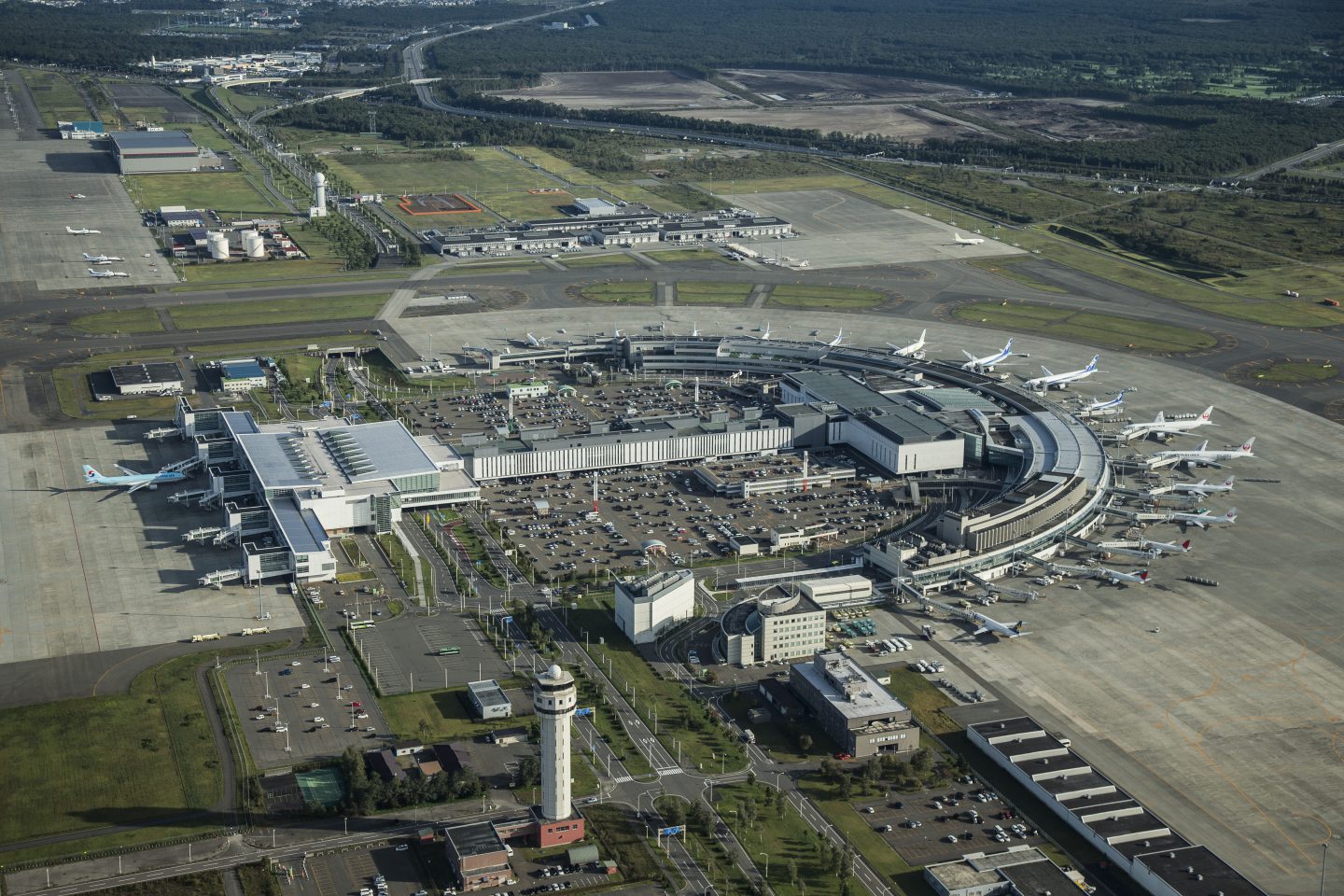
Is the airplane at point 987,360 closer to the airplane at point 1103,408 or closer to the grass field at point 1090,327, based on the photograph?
the grass field at point 1090,327

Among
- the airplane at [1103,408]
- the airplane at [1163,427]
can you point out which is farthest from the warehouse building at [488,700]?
the airplane at [1103,408]

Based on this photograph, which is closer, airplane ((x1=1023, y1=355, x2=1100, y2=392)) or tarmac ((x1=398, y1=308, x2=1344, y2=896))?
tarmac ((x1=398, y1=308, x2=1344, y2=896))

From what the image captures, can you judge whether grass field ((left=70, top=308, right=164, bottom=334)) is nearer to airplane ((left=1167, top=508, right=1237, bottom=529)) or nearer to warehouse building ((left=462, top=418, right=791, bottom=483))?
warehouse building ((left=462, top=418, right=791, bottom=483))

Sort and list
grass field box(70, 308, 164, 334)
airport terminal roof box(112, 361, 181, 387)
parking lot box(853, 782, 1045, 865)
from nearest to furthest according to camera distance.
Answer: parking lot box(853, 782, 1045, 865), airport terminal roof box(112, 361, 181, 387), grass field box(70, 308, 164, 334)

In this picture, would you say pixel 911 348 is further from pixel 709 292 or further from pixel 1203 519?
pixel 1203 519

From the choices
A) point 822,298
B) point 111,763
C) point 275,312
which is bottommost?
point 111,763

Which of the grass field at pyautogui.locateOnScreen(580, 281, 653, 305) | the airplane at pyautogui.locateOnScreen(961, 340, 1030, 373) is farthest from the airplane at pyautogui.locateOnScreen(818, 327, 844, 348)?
the grass field at pyautogui.locateOnScreen(580, 281, 653, 305)

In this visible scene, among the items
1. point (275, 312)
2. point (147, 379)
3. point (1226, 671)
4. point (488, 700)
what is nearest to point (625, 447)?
point (488, 700)
